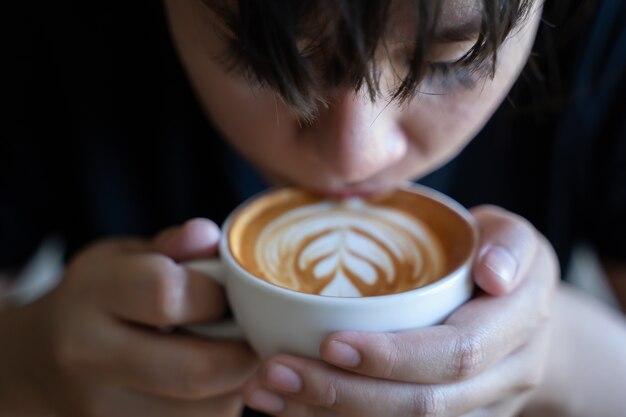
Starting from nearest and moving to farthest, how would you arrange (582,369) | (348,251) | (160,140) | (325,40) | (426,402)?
(325,40)
(426,402)
(348,251)
(582,369)
(160,140)

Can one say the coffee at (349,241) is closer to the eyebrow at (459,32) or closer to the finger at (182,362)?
the finger at (182,362)

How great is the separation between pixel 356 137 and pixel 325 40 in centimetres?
13

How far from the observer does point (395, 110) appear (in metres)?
0.55

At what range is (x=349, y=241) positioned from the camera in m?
0.65

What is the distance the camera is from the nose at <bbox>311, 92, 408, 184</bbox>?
523 millimetres

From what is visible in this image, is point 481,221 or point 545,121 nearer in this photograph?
point 481,221

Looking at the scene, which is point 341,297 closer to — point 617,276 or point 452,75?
point 452,75

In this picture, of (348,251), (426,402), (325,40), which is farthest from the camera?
(348,251)

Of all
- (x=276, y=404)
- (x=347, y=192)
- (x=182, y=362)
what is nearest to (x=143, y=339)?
(x=182, y=362)

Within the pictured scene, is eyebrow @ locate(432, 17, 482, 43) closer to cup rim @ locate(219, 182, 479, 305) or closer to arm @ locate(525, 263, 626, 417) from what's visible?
cup rim @ locate(219, 182, 479, 305)

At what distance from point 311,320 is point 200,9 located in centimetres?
27

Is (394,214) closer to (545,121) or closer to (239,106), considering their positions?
(239,106)

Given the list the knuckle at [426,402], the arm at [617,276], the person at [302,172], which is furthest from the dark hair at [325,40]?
the arm at [617,276]

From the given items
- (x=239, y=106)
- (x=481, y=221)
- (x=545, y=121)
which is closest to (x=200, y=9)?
(x=239, y=106)
